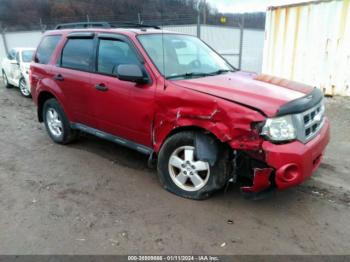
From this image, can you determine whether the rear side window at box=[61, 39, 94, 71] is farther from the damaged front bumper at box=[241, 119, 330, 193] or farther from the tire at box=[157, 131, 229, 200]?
the damaged front bumper at box=[241, 119, 330, 193]

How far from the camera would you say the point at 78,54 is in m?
4.77

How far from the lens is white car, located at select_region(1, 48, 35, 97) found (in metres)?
9.43

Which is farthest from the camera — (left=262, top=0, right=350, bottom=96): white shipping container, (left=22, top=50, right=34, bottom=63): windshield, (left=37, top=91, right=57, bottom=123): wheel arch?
(left=22, top=50, right=34, bottom=63): windshield

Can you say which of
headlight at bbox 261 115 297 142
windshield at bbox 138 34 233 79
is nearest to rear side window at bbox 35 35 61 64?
windshield at bbox 138 34 233 79

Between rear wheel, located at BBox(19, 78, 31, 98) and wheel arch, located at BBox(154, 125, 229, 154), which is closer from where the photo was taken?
wheel arch, located at BBox(154, 125, 229, 154)

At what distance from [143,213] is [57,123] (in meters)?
2.85

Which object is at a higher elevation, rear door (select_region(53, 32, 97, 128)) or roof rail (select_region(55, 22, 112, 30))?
roof rail (select_region(55, 22, 112, 30))

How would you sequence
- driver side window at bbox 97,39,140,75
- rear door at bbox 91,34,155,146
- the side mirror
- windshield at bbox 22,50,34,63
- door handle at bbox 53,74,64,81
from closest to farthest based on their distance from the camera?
the side mirror
rear door at bbox 91,34,155,146
driver side window at bbox 97,39,140,75
door handle at bbox 53,74,64,81
windshield at bbox 22,50,34,63

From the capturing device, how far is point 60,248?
2.87 meters

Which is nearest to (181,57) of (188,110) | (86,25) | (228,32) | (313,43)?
(188,110)

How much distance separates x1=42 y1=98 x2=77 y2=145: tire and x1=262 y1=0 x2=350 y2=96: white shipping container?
6079 millimetres

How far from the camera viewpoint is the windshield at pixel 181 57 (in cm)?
388

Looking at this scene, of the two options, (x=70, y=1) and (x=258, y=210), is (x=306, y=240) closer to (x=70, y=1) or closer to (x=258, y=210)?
(x=258, y=210)

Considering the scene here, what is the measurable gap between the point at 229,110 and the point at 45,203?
2298mm
